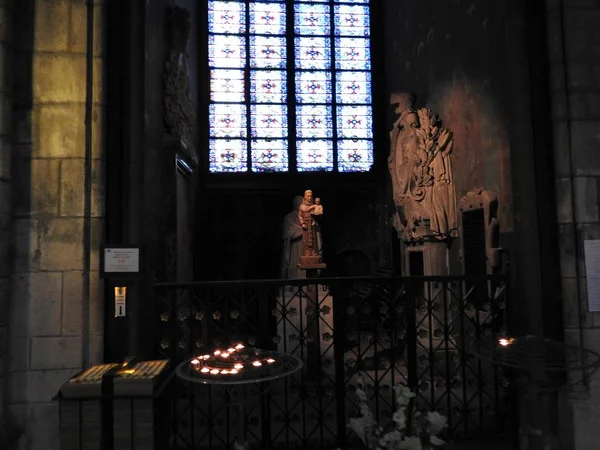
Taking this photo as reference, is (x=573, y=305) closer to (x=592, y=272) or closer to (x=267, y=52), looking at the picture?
(x=592, y=272)

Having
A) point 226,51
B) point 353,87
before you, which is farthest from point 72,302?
point 353,87

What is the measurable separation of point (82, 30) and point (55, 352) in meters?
2.13

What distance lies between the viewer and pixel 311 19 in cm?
1000

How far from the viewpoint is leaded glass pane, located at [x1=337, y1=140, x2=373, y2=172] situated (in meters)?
9.81

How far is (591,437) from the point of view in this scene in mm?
3094

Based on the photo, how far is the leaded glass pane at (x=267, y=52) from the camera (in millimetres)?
9773

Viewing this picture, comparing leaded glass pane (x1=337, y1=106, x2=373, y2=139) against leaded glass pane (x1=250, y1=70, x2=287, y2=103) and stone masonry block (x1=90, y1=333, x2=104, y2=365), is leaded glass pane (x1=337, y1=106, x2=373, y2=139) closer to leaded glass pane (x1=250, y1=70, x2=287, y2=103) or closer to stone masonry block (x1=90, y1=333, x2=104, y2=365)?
leaded glass pane (x1=250, y1=70, x2=287, y2=103)

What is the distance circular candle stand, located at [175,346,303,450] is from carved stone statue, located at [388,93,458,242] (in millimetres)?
3726

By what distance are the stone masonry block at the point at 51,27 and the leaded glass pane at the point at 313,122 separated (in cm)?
695

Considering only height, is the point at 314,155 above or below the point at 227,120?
below

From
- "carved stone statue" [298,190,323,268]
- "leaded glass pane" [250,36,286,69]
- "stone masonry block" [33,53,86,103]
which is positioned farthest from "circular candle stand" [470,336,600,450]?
"leaded glass pane" [250,36,286,69]

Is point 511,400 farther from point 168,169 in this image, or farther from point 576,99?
point 168,169

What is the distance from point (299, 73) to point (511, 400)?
8.12 m

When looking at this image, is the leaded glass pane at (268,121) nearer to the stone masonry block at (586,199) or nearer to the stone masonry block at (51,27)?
the stone masonry block at (51,27)
